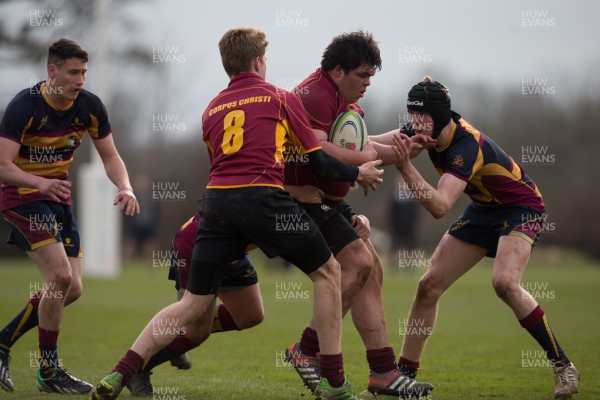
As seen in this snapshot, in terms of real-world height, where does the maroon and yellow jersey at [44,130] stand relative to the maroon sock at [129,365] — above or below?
above

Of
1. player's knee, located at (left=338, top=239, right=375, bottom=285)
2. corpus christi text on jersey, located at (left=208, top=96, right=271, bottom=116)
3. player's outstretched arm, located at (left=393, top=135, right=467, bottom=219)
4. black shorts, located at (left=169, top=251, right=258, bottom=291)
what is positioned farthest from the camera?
black shorts, located at (left=169, top=251, right=258, bottom=291)

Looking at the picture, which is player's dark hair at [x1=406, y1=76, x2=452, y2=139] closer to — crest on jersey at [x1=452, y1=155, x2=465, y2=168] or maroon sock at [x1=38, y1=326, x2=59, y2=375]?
crest on jersey at [x1=452, y1=155, x2=465, y2=168]

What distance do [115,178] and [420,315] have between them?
107 inches

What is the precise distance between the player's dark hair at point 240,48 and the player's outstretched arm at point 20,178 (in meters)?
1.53

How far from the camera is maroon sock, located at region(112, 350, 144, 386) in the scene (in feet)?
19.0

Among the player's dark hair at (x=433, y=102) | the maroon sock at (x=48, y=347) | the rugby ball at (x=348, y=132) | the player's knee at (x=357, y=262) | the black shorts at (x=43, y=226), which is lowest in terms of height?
the maroon sock at (x=48, y=347)

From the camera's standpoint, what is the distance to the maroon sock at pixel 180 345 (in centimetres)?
679

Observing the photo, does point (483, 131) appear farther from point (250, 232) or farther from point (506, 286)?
point (250, 232)

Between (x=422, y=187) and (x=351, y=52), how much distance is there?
1.11m

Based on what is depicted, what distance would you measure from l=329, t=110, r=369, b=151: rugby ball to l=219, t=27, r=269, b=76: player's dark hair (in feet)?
2.57

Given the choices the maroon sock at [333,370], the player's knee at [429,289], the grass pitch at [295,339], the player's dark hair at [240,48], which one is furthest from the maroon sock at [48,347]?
the player's knee at [429,289]

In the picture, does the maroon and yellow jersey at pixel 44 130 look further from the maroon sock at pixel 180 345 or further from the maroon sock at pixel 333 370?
the maroon sock at pixel 333 370

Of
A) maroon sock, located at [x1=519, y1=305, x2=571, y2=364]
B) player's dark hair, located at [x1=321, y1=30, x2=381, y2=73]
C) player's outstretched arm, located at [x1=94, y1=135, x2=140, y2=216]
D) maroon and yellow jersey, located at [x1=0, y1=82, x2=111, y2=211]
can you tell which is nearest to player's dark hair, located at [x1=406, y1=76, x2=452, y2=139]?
player's dark hair, located at [x1=321, y1=30, x2=381, y2=73]

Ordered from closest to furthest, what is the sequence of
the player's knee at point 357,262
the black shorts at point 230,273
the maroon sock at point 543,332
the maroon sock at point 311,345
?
the player's knee at point 357,262 < the black shorts at point 230,273 < the maroon sock at point 311,345 < the maroon sock at point 543,332
